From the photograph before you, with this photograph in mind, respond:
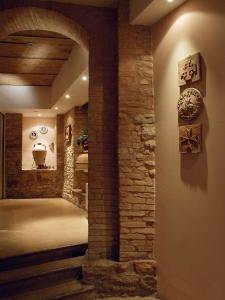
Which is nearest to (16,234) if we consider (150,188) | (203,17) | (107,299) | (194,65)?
(107,299)

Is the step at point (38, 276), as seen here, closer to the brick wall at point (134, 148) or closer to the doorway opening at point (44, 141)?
the doorway opening at point (44, 141)

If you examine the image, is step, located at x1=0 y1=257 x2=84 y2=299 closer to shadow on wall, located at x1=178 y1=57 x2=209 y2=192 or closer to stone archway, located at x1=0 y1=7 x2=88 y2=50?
shadow on wall, located at x1=178 y1=57 x2=209 y2=192

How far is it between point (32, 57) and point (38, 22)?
9.26ft

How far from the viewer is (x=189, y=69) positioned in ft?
10.5

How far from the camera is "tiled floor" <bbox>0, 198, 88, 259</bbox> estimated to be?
438cm

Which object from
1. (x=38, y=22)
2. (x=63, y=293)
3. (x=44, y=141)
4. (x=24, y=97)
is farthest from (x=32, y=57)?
(x=63, y=293)

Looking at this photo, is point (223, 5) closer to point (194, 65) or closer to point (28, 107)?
point (194, 65)

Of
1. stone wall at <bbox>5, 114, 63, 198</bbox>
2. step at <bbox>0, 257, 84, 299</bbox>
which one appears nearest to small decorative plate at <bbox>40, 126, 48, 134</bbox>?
stone wall at <bbox>5, 114, 63, 198</bbox>

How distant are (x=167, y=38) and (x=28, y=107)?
21.6 ft

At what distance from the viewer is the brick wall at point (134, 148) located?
12.6 feet

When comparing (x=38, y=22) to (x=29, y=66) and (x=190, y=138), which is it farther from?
(x=29, y=66)

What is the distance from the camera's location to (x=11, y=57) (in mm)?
7027

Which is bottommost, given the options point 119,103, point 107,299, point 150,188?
point 107,299

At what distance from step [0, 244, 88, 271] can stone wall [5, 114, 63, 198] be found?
6.17 m
